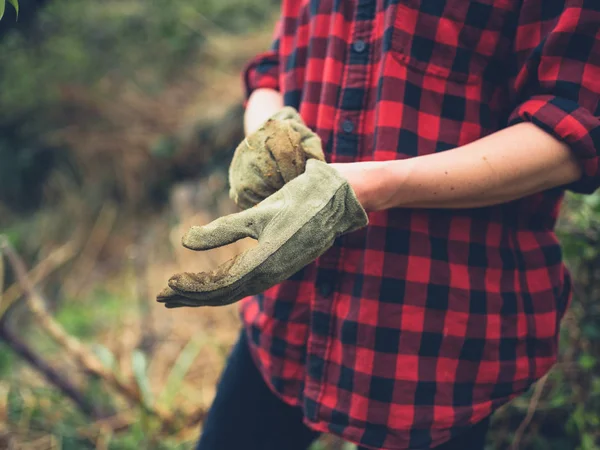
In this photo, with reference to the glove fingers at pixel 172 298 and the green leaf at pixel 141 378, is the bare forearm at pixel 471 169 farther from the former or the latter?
the green leaf at pixel 141 378

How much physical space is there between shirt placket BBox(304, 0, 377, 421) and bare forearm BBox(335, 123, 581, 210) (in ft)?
0.46

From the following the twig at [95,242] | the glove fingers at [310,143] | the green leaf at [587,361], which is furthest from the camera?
the twig at [95,242]

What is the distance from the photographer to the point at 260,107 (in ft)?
3.74

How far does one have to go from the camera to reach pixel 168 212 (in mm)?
4434

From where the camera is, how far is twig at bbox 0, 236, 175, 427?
77.8 inches

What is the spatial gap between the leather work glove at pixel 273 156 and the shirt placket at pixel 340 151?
76 millimetres

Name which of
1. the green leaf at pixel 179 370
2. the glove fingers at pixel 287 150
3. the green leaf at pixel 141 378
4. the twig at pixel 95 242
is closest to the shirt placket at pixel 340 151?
the glove fingers at pixel 287 150

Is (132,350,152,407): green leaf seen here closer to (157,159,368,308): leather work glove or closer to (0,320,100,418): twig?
(0,320,100,418): twig

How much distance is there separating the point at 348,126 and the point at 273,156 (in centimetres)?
15

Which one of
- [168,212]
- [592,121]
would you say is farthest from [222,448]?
[168,212]

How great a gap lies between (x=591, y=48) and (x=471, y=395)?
589 millimetres

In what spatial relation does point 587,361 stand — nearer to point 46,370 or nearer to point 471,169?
point 471,169

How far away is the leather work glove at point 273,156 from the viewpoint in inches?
34.6

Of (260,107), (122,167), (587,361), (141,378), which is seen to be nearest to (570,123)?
(260,107)
